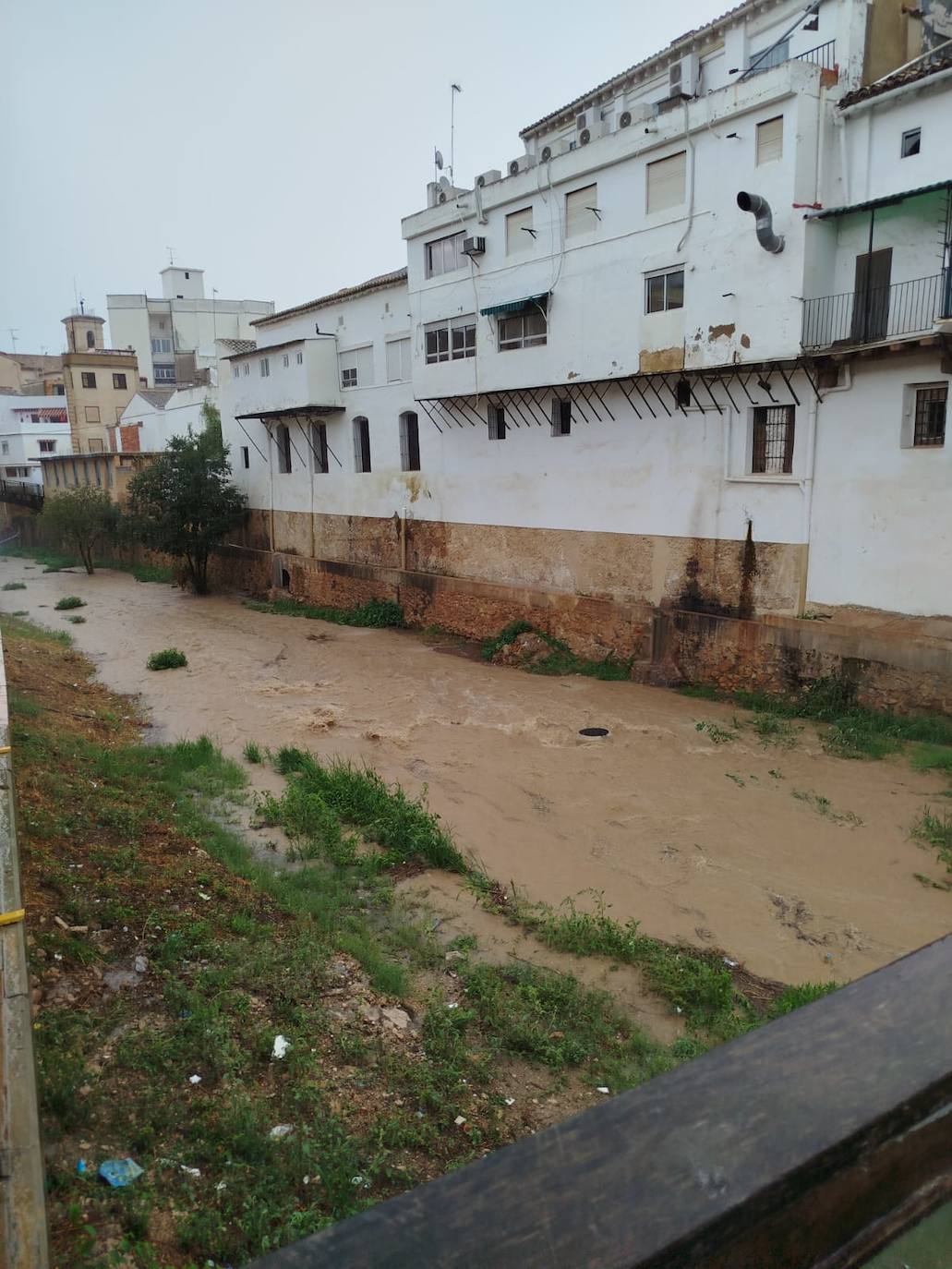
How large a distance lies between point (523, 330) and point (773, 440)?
589 cm

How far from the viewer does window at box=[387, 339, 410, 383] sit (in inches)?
851

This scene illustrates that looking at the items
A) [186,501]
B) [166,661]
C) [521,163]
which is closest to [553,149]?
[521,163]

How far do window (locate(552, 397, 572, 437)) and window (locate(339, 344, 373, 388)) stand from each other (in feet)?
23.3

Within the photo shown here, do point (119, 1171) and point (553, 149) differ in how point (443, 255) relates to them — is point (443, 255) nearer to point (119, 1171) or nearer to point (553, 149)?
point (553, 149)

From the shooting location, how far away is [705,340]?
45.5ft

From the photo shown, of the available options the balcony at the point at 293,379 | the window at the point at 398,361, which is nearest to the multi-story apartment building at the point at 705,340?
the window at the point at 398,361

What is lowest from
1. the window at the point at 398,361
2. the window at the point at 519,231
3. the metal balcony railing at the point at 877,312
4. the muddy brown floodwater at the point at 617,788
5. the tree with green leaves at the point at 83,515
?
the muddy brown floodwater at the point at 617,788

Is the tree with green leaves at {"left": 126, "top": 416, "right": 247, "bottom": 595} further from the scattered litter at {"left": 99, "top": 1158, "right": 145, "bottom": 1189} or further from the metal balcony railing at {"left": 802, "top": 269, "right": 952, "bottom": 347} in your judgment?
the scattered litter at {"left": 99, "top": 1158, "right": 145, "bottom": 1189}

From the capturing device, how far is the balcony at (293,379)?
23625 mm

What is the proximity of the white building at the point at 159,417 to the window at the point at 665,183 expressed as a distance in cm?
2187

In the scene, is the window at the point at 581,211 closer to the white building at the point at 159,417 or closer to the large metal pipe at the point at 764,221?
the large metal pipe at the point at 764,221

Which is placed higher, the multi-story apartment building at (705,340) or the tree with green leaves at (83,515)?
the multi-story apartment building at (705,340)

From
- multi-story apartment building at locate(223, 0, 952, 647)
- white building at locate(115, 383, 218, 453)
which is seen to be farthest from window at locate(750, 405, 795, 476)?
white building at locate(115, 383, 218, 453)

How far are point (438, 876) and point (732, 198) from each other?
36.2ft
